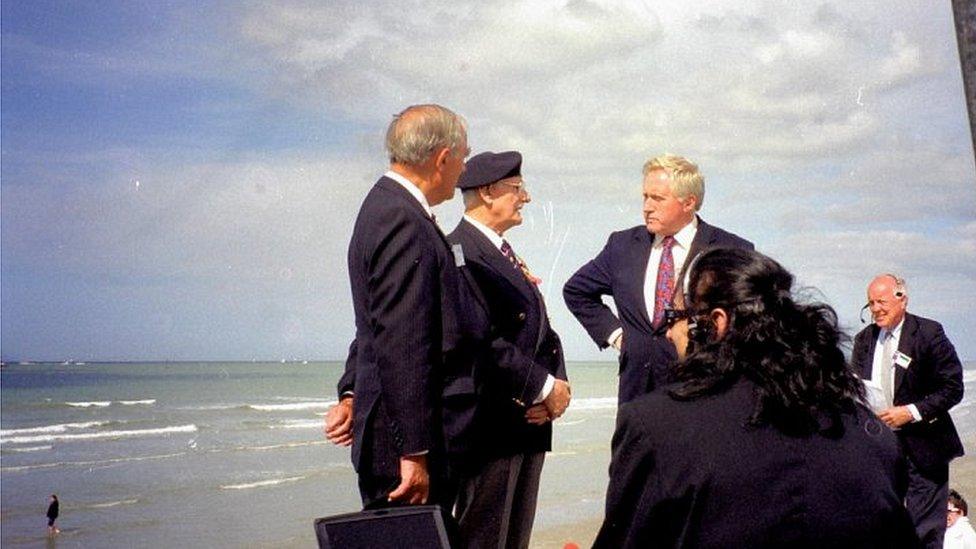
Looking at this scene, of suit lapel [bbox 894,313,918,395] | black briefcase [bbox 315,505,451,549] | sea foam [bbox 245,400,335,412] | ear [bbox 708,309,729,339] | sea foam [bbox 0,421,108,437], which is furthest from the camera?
sea foam [bbox 245,400,335,412]

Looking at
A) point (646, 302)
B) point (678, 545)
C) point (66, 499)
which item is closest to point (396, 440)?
point (678, 545)

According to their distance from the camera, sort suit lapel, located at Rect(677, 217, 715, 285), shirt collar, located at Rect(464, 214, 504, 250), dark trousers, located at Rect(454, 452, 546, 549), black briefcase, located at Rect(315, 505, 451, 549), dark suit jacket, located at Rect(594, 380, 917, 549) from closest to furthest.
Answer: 1. dark suit jacket, located at Rect(594, 380, 917, 549)
2. black briefcase, located at Rect(315, 505, 451, 549)
3. dark trousers, located at Rect(454, 452, 546, 549)
4. shirt collar, located at Rect(464, 214, 504, 250)
5. suit lapel, located at Rect(677, 217, 715, 285)

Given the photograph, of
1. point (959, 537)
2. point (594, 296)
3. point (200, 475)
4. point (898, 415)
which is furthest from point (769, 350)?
point (200, 475)

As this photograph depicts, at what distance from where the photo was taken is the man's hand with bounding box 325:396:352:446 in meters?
3.14

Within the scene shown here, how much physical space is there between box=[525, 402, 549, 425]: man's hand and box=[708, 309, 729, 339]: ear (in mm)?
1487

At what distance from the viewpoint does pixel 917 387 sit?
5629 mm

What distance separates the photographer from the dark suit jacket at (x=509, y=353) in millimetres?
3199

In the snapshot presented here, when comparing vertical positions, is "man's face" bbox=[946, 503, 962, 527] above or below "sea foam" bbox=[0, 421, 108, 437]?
above

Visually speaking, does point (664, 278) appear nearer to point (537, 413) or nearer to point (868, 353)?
point (537, 413)

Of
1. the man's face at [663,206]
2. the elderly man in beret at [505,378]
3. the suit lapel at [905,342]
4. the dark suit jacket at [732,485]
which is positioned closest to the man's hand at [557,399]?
the elderly man in beret at [505,378]

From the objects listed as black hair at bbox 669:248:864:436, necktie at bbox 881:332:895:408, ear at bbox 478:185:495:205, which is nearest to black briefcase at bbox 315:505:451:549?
black hair at bbox 669:248:864:436

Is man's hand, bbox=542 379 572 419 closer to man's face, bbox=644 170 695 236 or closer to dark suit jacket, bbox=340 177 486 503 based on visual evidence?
dark suit jacket, bbox=340 177 486 503

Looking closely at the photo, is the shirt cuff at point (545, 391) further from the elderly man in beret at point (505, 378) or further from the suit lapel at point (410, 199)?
the suit lapel at point (410, 199)

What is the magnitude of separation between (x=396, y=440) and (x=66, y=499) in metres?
13.5
